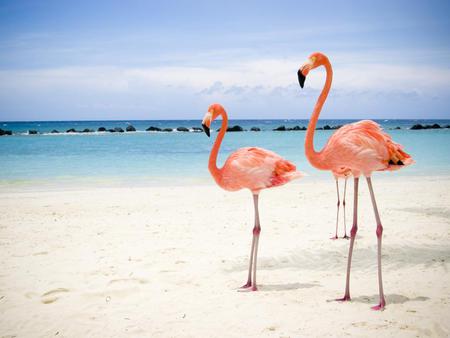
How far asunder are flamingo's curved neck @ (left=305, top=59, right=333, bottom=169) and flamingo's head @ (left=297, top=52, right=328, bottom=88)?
10 centimetres

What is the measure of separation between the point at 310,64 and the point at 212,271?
9.85ft

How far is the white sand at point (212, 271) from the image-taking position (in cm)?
402

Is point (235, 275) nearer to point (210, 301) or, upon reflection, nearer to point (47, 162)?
point (210, 301)

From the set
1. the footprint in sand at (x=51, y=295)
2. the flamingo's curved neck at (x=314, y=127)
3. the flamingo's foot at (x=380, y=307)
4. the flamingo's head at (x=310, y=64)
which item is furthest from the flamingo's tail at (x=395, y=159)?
the footprint in sand at (x=51, y=295)

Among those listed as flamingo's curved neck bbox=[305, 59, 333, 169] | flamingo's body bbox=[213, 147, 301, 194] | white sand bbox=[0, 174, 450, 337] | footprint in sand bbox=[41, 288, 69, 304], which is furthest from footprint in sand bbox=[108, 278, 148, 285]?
flamingo's curved neck bbox=[305, 59, 333, 169]

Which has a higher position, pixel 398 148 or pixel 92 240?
pixel 398 148

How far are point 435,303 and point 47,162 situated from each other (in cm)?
2080

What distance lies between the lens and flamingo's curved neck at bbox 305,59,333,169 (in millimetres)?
4383

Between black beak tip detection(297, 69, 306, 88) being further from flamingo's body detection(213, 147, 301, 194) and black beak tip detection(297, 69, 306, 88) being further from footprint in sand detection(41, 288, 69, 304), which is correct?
footprint in sand detection(41, 288, 69, 304)

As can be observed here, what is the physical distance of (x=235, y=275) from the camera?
18.1 ft

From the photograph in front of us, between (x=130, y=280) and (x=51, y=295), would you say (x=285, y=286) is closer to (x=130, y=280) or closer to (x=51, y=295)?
(x=130, y=280)

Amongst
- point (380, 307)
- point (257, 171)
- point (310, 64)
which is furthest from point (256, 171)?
point (380, 307)

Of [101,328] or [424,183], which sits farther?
[424,183]

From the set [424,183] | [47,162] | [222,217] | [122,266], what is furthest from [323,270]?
[47,162]
